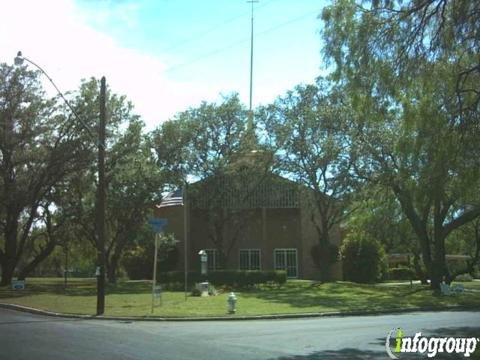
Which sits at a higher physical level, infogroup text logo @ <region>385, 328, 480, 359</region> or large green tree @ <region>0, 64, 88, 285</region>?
large green tree @ <region>0, 64, 88, 285</region>

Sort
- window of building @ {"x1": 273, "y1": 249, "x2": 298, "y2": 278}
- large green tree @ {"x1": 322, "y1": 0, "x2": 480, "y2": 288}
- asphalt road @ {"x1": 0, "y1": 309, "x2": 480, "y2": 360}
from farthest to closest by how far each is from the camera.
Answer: window of building @ {"x1": 273, "y1": 249, "x2": 298, "y2": 278}, large green tree @ {"x1": 322, "y1": 0, "x2": 480, "y2": 288}, asphalt road @ {"x1": 0, "y1": 309, "x2": 480, "y2": 360}

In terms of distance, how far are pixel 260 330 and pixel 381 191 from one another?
21.4 metres

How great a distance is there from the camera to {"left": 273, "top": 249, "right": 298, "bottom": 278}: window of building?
172ft

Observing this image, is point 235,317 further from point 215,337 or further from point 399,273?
point 399,273

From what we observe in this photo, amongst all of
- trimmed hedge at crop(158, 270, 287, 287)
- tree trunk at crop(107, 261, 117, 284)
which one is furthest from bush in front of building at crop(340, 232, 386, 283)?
tree trunk at crop(107, 261, 117, 284)

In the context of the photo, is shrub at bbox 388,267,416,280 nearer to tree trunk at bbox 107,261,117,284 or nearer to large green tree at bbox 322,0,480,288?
tree trunk at bbox 107,261,117,284

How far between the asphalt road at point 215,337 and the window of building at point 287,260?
3122 centimetres

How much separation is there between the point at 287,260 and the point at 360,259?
19.8 ft

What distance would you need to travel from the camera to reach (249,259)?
5344 cm

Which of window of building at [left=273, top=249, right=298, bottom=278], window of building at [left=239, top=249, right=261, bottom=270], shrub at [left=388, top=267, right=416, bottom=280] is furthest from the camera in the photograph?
A: shrub at [left=388, top=267, right=416, bottom=280]

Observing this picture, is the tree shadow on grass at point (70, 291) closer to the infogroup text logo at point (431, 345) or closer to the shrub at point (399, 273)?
the infogroup text logo at point (431, 345)

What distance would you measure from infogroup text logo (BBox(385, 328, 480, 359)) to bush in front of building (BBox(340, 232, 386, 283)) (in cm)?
3774

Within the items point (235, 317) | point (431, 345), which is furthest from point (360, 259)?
point (431, 345)

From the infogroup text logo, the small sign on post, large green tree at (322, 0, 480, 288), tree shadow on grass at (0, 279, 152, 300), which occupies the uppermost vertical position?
large green tree at (322, 0, 480, 288)
